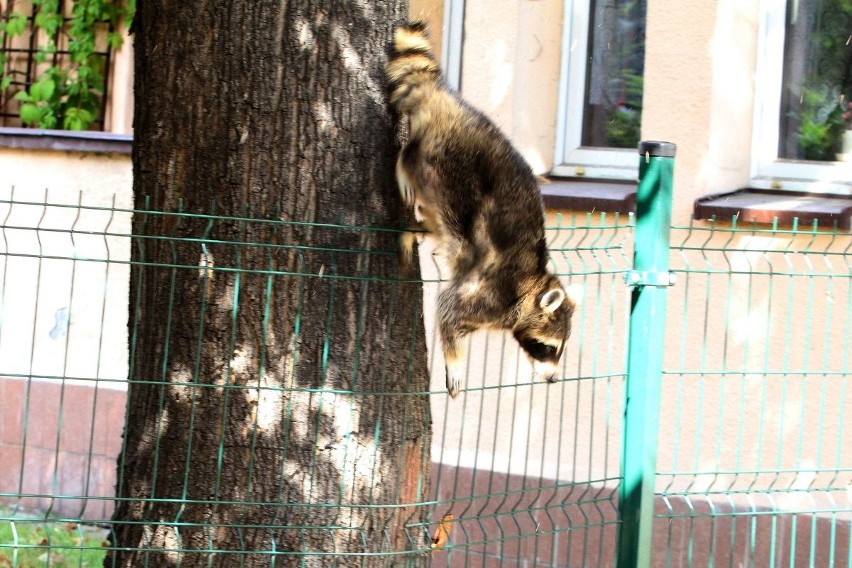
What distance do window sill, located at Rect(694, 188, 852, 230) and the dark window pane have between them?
91 cm

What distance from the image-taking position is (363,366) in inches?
155

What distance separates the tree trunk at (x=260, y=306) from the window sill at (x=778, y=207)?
229 cm

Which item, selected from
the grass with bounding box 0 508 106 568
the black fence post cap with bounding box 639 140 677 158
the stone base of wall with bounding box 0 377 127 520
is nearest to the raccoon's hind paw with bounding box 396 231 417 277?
the black fence post cap with bounding box 639 140 677 158

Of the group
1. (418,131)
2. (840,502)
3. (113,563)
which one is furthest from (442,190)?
(840,502)

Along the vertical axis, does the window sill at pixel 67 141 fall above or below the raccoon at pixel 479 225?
above

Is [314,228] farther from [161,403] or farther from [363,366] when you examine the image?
[161,403]

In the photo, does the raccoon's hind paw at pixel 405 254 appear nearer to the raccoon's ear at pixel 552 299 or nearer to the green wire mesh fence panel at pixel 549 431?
the raccoon's ear at pixel 552 299

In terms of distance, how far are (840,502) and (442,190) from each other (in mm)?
2373

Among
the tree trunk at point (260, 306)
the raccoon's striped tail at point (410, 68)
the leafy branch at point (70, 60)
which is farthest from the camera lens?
the leafy branch at point (70, 60)

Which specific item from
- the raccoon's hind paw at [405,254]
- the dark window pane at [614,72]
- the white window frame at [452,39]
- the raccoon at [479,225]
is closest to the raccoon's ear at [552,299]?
the raccoon at [479,225]

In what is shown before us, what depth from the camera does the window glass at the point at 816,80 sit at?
631 cm

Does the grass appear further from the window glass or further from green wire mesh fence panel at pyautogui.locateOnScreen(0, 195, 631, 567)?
the window glass

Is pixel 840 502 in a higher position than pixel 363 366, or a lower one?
lower

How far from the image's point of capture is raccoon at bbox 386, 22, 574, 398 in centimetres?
472
